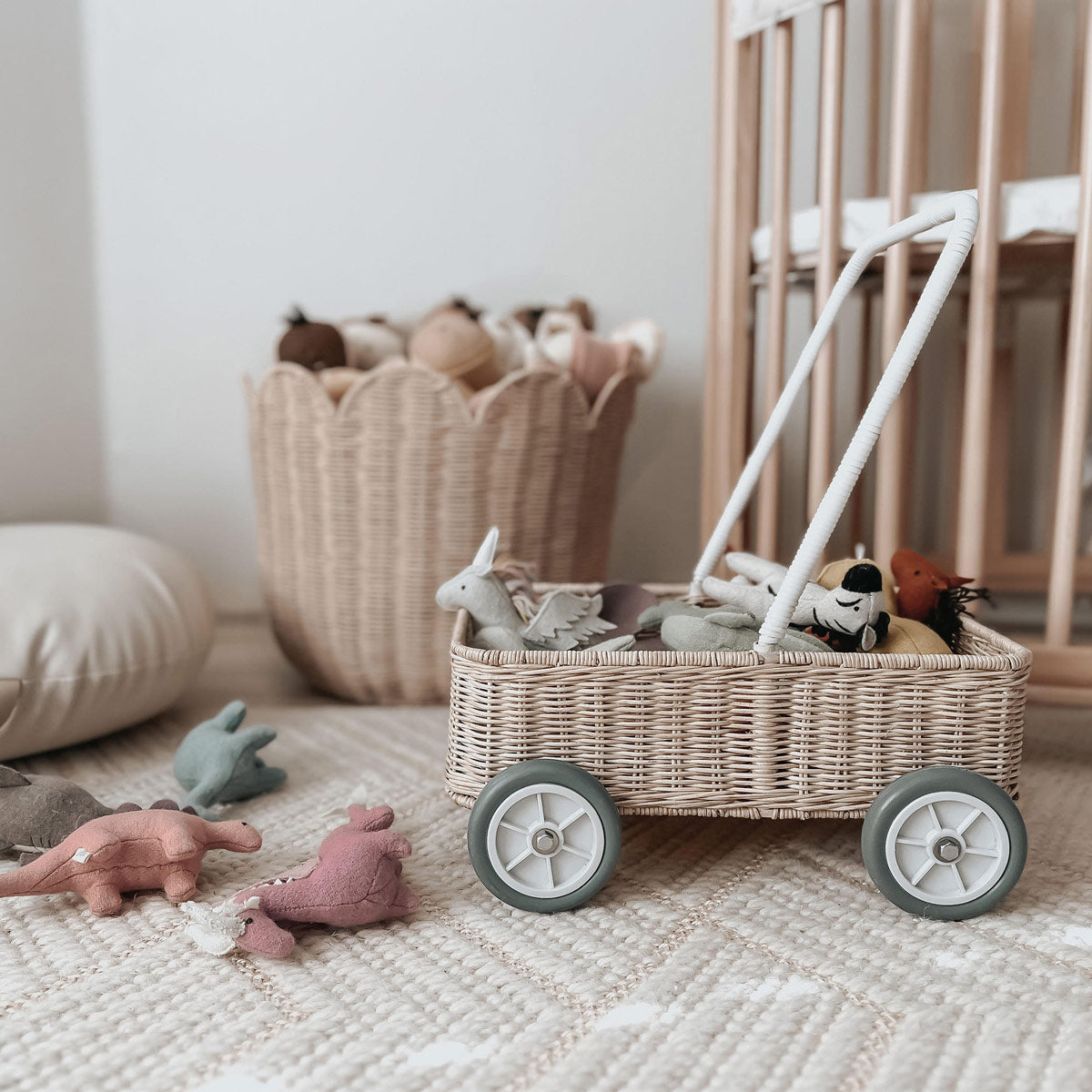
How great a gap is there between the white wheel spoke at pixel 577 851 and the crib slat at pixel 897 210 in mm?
477

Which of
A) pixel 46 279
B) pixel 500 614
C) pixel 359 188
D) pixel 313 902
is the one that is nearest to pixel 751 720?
pixel 500 614

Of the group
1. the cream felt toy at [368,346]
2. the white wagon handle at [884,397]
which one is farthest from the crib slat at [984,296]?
the cream felt toy at [368,346]

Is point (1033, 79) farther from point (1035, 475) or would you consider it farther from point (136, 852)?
point (136, 852)

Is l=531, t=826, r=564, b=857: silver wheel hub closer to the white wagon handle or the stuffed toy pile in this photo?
the white wagon handle

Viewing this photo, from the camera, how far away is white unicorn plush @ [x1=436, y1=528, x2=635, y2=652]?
834mm

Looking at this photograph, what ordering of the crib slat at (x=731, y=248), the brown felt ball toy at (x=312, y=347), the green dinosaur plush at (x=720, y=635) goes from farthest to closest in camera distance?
the brown felt ball toy at (x=312, y=347)
the crib slat at (x=731, y=248)
the green dinosaur plush at (x=720, y=635)

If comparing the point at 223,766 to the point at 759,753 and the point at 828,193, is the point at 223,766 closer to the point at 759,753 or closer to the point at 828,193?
the point at 759,753

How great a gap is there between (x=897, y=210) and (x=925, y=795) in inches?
22.2

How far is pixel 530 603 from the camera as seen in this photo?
36.1 inches

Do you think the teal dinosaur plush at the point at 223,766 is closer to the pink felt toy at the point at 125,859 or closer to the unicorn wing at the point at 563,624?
the pink felt toy at the point at 125,859

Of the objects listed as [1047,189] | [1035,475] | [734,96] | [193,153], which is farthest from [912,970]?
[193,153]

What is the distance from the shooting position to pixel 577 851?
74cm

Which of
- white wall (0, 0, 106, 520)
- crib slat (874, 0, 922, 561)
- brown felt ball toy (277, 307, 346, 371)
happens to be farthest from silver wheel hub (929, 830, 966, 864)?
white wall (0, 0, 106, 520)

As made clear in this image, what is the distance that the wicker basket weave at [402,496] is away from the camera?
3.88 feet
